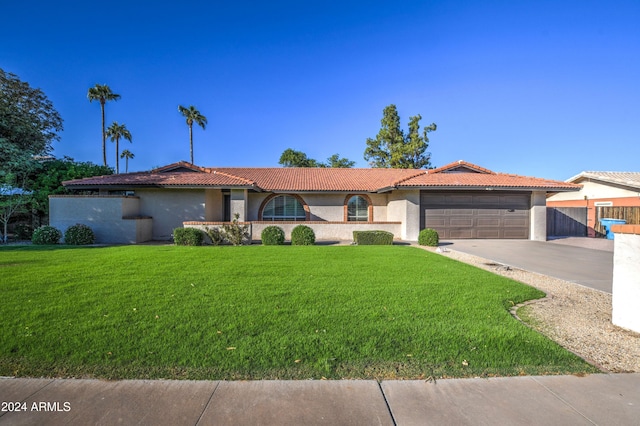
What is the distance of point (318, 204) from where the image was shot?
784 inches

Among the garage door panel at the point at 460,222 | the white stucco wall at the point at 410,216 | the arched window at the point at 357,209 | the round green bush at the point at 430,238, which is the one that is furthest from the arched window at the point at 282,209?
the garage door panel at the point at 460,222

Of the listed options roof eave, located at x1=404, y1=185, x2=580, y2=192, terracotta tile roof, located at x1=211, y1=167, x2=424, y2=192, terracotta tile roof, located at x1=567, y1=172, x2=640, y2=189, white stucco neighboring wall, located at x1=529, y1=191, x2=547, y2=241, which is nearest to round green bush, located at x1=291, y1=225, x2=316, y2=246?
terracotta tile roof, located at x1=211, y1=167, x2=424, y2=192

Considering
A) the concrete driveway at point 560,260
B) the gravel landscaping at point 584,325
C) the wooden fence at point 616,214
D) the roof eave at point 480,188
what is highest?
the roof eave at point 480,188

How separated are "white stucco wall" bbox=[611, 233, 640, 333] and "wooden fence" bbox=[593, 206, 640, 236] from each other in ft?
65.5

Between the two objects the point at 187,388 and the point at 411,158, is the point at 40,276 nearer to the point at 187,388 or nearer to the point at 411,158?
the point at 187,388

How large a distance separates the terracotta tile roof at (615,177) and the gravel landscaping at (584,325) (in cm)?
1921

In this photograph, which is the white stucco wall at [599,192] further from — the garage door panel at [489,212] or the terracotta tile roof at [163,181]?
the terracotta tile roof at [163,181]

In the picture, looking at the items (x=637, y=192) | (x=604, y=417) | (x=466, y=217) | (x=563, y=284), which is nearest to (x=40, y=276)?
(x=604, y=417)

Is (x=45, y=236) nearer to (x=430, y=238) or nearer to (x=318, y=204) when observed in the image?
(x=318, y=204)

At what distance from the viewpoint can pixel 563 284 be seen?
25.2 ft

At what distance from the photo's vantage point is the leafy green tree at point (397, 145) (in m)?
36.4

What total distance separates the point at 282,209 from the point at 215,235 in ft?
18.9

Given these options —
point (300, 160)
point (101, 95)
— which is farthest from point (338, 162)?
point (101, 95)

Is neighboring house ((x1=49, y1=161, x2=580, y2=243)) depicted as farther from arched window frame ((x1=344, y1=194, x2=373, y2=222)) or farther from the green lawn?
the green lawn
